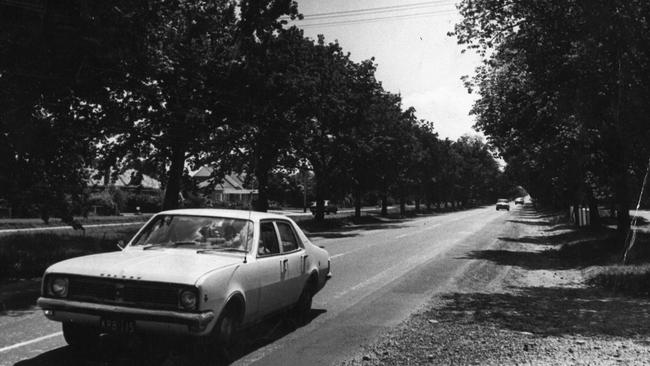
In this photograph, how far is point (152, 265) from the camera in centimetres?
532

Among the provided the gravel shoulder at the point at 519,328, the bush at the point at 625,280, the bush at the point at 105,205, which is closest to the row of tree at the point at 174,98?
the gravel shoulder at the point at 519,328

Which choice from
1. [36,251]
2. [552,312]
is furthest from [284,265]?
[36,251]

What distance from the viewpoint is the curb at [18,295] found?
344 inches

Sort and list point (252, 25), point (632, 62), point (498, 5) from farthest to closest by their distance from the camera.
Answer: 1. point (252, 25)
2. point (498, 5)
3. point (632, 62)

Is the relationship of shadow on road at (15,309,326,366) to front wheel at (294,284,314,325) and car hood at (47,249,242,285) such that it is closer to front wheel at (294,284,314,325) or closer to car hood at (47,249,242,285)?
car hood at (47,249,242,285)

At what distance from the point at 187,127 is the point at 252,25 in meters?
6.06

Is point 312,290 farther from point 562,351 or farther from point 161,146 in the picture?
point 161,146

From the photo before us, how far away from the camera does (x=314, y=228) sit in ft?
116

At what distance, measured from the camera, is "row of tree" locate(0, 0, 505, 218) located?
11.5m

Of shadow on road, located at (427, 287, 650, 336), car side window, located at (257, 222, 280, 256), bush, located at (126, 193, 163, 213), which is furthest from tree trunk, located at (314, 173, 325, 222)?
car side window, located at (257, 222, 280, 256)

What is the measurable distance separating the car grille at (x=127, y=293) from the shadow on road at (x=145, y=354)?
0.74 m

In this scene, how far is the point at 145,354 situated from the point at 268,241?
1.94 metres

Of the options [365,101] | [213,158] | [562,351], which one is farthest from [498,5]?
[365,101]

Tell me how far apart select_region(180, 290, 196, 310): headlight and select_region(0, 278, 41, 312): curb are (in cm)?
509
